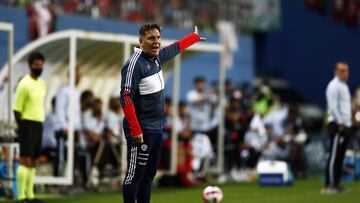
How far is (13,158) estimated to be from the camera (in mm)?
17016

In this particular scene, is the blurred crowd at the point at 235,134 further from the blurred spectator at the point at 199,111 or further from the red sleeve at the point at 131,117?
the red sleeve at the point at 131,117

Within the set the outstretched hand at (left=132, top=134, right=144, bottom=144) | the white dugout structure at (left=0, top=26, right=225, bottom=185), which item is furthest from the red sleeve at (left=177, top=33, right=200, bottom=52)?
the white dugout structure at (left=0, top=26, right=225, bottom=185)

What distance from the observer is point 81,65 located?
20875mm

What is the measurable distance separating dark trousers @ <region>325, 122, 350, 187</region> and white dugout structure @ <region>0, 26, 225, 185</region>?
3773mm

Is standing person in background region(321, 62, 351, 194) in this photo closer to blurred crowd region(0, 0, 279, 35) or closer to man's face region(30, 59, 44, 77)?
man's face region(30, 59, 44, 77)

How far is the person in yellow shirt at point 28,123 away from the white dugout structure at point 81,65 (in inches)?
62.8

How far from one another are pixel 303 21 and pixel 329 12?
101 cm

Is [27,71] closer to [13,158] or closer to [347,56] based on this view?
[13,158]

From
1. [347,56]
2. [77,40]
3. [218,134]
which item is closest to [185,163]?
[218,134]

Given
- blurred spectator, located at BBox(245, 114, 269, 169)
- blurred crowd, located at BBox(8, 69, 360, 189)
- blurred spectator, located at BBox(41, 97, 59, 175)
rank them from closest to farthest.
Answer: blurred spectator, located at BBox(41, 97, 59, 175) < blurred crowd, located at BBox(8, 69, 360, 189) < blurred spectator, located at BBox(245, 114, 269, 169)

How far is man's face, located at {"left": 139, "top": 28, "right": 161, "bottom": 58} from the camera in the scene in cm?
1217

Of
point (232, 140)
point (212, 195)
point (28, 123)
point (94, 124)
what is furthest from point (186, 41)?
point (232, 140)

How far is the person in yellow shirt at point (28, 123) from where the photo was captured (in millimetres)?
15289

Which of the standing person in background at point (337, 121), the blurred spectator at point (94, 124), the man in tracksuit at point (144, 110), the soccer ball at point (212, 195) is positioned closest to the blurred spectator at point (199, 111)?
the blurred spectator at point (94, 124)
